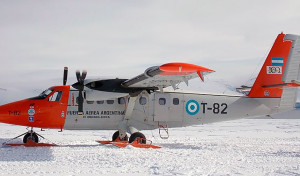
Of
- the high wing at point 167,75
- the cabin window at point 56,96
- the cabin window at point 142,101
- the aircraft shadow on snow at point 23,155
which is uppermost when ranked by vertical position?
the high wing at point 167,75

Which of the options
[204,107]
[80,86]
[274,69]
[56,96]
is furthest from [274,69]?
[56,96]

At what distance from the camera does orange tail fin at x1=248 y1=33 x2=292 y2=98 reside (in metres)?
14.3

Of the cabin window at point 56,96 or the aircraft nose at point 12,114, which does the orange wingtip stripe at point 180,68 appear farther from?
the aircraft nose at point 12,114

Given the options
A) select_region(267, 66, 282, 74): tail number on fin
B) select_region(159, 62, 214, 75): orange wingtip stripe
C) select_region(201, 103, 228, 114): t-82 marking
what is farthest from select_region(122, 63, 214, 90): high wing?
select_region(267, 66, 282, 74): tail number on fin

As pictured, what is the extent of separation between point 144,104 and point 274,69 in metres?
6.03

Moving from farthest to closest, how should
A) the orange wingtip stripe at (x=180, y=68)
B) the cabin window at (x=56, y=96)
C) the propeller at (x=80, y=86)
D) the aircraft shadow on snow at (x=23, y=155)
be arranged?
1. the cabin window at (x=56, y=96)
2. the propeller at (x=80, y=86)
3. the orange wingtip stripe at (x=180, y=68)
4. the aircraft shadow on snow at (x=23, y=155)

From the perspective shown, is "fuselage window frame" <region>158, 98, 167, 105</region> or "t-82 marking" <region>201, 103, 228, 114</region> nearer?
"fuselage window frame" <region>158, 98, 167, 105</region>

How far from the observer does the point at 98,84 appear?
499 inches

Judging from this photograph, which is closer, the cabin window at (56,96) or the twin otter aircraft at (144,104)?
the twin otter aircraft at (144,104)

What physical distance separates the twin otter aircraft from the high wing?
3.3 inches

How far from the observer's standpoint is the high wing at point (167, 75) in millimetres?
9656

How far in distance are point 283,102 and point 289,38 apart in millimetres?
2822

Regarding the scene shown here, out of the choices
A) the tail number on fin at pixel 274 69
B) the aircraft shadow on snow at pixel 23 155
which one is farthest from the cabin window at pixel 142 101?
the tail number on fin at pixel 274 69

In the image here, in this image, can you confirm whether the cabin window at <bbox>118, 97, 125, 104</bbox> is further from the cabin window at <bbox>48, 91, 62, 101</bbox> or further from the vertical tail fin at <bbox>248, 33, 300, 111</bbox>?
the vertical tail fin at <bbox>248, 33, 300, 111</bbox>
